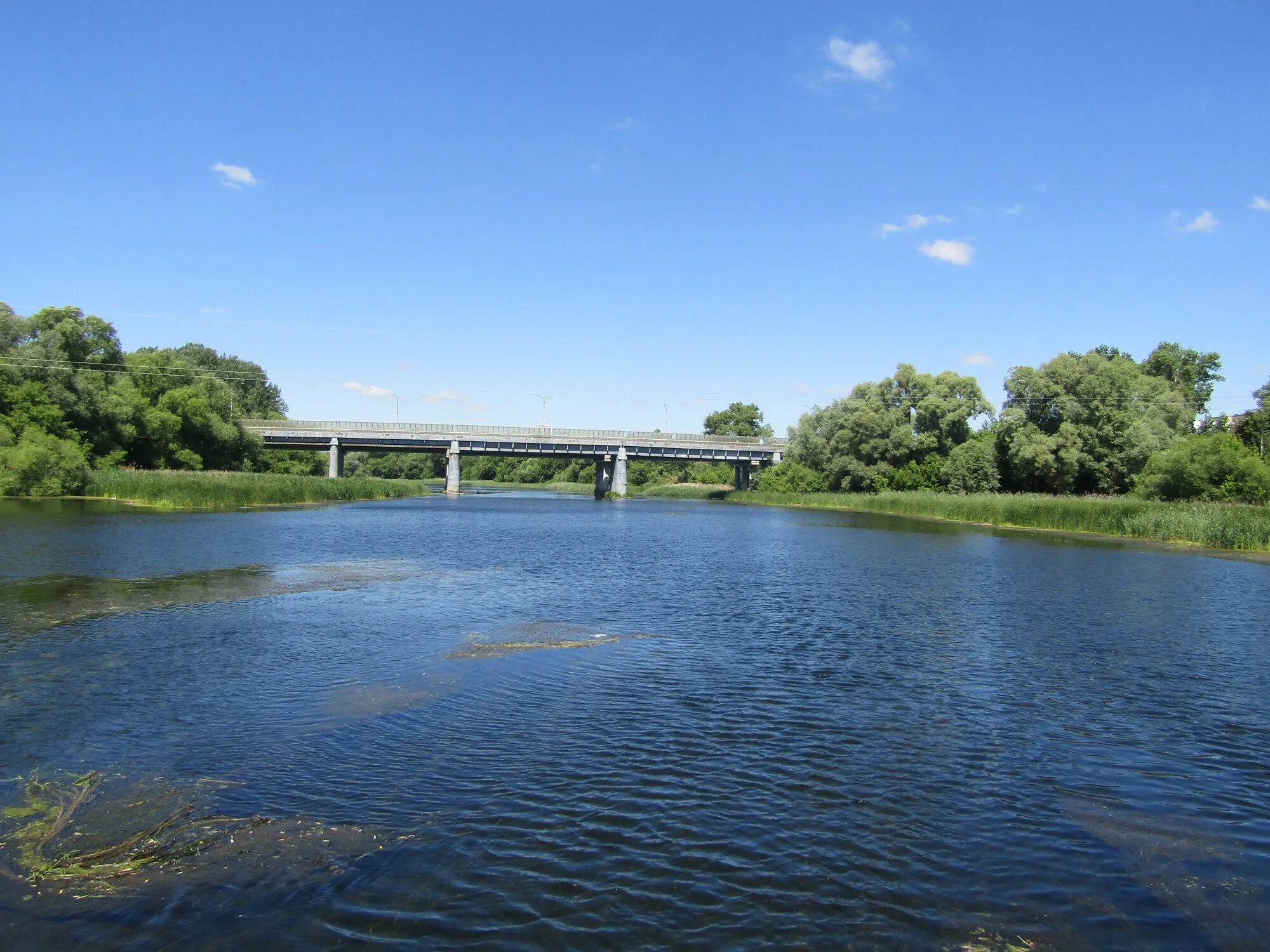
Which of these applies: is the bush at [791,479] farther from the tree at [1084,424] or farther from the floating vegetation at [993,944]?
the floating vegetation at [993,944]

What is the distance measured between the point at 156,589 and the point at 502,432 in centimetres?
10359

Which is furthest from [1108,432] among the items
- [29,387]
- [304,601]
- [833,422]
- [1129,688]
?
[29,387]

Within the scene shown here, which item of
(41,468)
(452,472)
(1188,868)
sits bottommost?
(1188,868)

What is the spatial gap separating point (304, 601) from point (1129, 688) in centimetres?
2024

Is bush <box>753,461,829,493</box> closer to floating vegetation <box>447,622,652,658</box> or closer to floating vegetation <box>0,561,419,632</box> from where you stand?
floating vegetation <box>0,561,419,632</box>

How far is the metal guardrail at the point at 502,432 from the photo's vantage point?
120750mm

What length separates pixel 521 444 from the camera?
129250 mm

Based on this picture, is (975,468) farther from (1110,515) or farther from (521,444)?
(521,444)

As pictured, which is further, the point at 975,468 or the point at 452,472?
the point at 452,472

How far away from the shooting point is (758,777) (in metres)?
11.5

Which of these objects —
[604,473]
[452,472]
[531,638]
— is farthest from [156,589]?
[604,473]

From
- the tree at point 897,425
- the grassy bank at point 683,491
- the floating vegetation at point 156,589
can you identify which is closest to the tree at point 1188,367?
the tree at point 897,425

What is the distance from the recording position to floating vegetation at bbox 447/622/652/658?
18.3m

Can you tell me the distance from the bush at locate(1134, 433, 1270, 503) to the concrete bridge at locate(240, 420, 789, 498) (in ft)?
255
